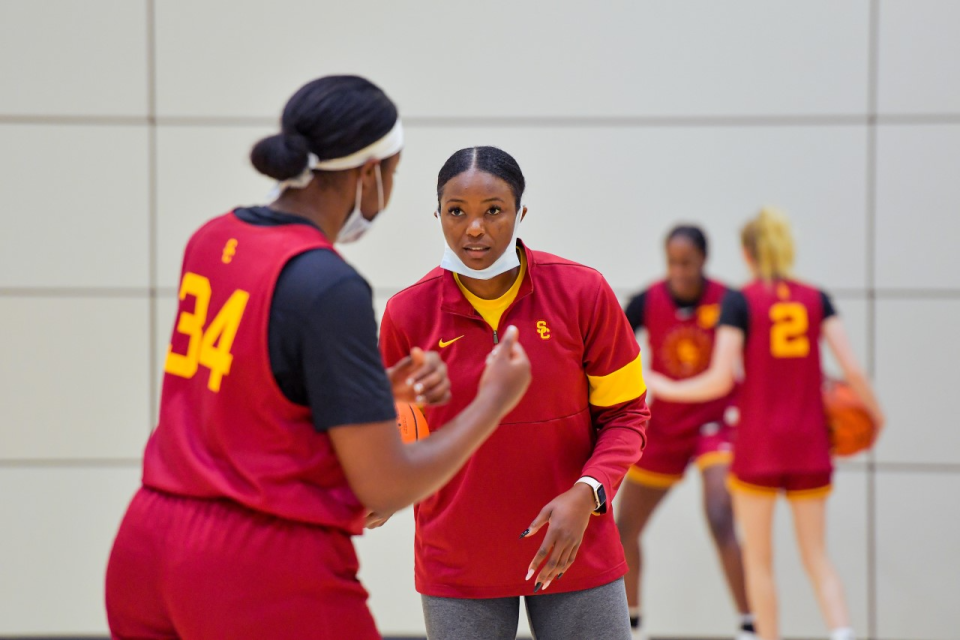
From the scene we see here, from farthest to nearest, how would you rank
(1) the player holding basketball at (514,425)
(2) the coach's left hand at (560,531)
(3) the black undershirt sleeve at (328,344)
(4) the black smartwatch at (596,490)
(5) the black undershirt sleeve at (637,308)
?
1. (5) the black undershirt sleeve at (637,308)
2. (1) the player holding basketball at (514,425)
3. (4) the black smartwatch at (596,490)
4. (2) the coach's left hand at (560,531)
5. (3) the black undershirt sleeve at (328,344)

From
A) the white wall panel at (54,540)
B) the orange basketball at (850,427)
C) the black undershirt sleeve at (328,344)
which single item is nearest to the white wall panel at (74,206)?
the white wall panel at (54,540)

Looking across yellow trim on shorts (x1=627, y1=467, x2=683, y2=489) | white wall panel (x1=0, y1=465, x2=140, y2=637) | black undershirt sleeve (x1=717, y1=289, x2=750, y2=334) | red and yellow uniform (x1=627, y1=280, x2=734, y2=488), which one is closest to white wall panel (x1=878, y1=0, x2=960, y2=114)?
red and yellow uniform (x1=627, y1=280, x2=734, y2=488)

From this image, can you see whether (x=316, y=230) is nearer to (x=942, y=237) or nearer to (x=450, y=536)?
(x=450, y=536)

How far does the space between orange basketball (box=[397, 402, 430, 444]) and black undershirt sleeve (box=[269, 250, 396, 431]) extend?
2.50 ft

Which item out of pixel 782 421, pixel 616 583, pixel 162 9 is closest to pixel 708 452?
pixel 782 421

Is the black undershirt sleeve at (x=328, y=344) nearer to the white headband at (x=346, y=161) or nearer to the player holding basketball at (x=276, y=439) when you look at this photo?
the player holding basketball at (x=276, y=439)

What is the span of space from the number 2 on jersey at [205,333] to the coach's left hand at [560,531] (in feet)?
2.71

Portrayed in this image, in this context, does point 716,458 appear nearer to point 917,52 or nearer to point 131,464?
point 917,52

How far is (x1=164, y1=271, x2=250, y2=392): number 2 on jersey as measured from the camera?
1697 millimetres

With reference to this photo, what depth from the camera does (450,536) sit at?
2477 mm

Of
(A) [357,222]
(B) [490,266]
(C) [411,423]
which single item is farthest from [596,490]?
(A) [357,222]

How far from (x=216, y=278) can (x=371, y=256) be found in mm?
3842

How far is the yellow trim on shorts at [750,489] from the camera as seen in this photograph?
4.72 m

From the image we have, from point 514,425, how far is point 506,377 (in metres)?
0.64
